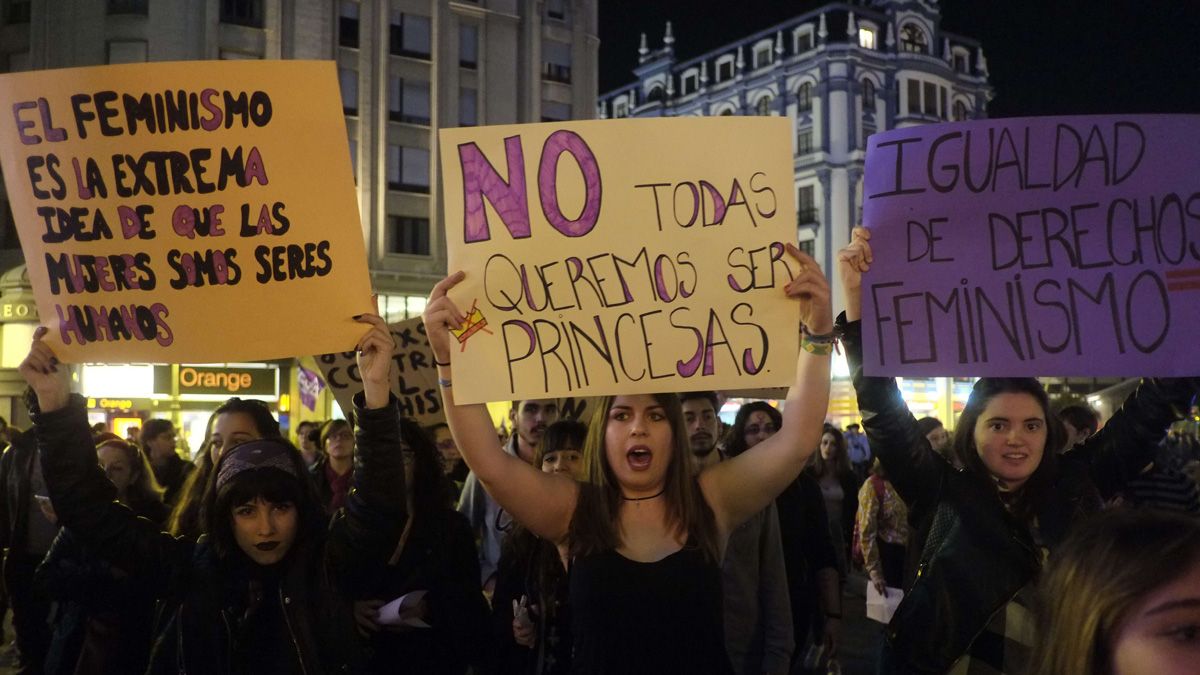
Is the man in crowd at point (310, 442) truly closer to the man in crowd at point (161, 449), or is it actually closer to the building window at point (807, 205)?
the man in crowd at point (161, 449)

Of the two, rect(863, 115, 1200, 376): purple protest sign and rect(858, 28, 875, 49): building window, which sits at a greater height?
rect(858, 28, 875, 49): building window

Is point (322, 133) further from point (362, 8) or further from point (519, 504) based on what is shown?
point (362, 8)

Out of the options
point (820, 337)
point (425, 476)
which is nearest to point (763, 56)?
point (425, 476)

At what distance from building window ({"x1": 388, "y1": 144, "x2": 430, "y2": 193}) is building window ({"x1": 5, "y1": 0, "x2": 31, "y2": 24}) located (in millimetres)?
10838

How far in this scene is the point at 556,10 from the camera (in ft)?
125

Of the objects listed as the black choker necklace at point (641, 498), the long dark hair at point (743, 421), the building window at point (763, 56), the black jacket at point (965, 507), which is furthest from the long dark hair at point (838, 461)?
the building window at point (763, 56)

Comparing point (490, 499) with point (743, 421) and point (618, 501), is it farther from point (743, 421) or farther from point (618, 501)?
point (618, 501)

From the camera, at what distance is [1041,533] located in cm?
348

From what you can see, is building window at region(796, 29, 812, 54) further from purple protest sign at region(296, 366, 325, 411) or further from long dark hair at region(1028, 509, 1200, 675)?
long dark hair at region(1028, 509, 1200, 675)

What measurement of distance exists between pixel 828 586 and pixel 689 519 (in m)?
3.13

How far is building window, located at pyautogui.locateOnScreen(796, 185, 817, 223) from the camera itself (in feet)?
198

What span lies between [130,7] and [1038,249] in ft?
104

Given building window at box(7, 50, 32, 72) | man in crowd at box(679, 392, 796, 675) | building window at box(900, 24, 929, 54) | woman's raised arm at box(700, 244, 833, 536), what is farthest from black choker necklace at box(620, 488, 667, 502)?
building window at box(900, 24, 929, 54)

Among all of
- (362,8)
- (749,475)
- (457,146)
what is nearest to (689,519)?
(749,475)
